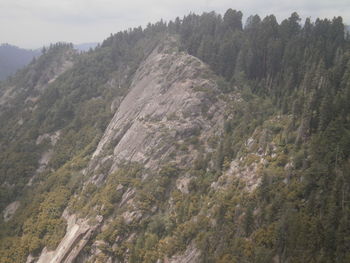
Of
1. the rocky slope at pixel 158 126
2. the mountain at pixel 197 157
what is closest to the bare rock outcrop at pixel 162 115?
the rocky slope at pixel 158 126

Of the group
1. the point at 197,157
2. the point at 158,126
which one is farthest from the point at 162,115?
the point at 197,157

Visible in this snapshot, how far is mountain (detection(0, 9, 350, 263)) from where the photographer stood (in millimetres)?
34500

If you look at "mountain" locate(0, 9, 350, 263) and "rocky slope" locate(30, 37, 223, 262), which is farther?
"rocky slope" locate(30, 37, 223, 262)

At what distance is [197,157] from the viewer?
5569cm

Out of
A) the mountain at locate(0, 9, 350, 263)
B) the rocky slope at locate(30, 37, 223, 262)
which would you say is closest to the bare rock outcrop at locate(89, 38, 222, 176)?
the rocky slope at locate(30, 37, 223, 262)

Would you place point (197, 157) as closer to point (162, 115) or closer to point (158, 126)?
point (158, 126)

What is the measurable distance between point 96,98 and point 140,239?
71.7 m

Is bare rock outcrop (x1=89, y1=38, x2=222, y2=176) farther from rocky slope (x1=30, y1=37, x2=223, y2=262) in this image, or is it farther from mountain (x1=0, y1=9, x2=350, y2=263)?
mountain (x1=0, y1=9, x2=350, y2=263)

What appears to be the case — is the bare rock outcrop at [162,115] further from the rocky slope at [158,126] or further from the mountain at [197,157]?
the mountain at [197,157]

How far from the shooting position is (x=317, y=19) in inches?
3442

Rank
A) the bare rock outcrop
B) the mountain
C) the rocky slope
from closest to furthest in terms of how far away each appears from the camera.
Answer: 1. the mountain
2. the rocky slope
3. the bare rock outcrop

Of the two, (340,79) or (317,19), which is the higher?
(317,19)

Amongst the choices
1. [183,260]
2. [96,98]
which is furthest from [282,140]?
[96,98]

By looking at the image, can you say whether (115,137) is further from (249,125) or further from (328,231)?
(328,231)
